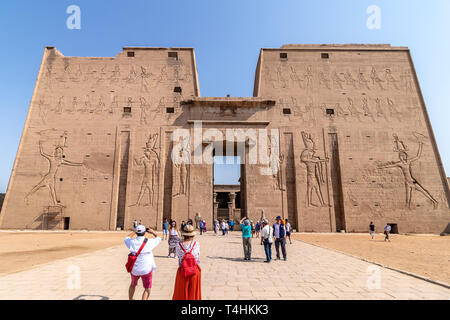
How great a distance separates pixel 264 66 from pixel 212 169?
37.5 feet

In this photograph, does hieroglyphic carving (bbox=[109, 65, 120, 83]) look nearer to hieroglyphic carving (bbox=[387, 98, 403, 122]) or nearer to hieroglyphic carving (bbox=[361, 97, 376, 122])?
hieroglyphic carving (bbox=[361, 97, 376, 122])

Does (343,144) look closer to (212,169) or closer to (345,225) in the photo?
(345,225)

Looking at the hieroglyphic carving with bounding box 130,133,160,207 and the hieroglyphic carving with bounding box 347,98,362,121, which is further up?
the hieroglyphic carving with bounding box 347,98,362,121

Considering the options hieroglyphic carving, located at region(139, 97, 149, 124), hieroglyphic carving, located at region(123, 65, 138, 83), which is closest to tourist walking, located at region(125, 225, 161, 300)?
hieroglyphic carving, located at region(139, 97, 149, 124)

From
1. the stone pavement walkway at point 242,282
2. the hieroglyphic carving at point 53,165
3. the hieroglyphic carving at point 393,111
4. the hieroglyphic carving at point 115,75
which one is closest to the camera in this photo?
the stone pavement walkway at point 242,282

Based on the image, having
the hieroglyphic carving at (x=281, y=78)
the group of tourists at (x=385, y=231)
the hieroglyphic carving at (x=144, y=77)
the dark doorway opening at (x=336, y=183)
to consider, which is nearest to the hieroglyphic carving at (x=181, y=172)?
the hieroglyphic carving at (x=144, y=77)

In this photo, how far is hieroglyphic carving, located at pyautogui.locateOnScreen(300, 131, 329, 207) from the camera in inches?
826

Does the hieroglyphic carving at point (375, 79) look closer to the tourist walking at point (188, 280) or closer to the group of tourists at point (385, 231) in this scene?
the group of tourists at point (385, 231)

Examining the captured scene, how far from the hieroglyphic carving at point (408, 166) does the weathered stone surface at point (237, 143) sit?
90mm

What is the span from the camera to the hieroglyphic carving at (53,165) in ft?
66.8

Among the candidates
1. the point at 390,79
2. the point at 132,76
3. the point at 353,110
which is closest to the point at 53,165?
the point at 132,76

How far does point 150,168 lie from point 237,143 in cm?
806

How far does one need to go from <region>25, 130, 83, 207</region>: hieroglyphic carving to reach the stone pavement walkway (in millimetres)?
16251

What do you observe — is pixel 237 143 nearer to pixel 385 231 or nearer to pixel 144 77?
pixel 144 77
